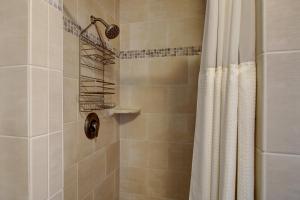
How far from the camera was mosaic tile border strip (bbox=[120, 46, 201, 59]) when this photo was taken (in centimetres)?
154

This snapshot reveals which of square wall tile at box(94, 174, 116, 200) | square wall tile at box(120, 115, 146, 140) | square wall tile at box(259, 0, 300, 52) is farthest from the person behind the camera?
square wall tile at box(120, 115, 146, 140)

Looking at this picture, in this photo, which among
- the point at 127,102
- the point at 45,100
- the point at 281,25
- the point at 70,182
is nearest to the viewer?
the point at 281,25

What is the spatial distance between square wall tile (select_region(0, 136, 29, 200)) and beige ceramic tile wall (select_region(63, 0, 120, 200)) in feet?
1.30

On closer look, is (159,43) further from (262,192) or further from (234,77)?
(262,192)

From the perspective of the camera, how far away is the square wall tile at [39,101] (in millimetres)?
557

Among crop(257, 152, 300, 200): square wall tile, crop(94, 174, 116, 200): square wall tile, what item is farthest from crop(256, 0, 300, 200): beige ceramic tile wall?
crop(94, 174, 116, 200): square wall tile

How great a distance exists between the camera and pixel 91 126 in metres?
1.21

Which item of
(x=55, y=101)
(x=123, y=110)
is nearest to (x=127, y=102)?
(x=123, y=110)

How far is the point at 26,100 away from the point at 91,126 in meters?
0.69

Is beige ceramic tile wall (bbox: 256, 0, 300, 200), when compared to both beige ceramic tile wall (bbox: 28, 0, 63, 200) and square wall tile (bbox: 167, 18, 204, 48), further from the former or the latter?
square wall tile (bbox: 167, 18, 204, 48)

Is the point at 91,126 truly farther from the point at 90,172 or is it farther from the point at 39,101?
the point at 39,101

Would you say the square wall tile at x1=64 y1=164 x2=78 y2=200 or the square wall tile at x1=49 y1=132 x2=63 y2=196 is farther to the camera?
the square wall tile at x1=64 y1=164 x2=78 y2=200

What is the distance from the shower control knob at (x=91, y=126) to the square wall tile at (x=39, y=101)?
0.59 m

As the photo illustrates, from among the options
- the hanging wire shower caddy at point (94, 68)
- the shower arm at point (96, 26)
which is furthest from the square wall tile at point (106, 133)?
the shower arm at point (96, 26)
